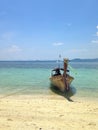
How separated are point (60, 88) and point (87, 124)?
11.9 metres

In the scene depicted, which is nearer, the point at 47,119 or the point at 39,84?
the point at 47,119

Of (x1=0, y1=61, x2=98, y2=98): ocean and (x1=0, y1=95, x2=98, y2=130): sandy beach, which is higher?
(x1=0, y1=95, x2=98, y2=130): sandy beach

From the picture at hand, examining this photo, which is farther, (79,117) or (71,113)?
(71,113)

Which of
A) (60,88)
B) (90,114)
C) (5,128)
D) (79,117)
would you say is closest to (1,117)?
(5,128)

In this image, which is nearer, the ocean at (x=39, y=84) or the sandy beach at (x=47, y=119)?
the sandy beach at (x=47, y=119)

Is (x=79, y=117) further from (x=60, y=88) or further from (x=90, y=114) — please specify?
(x=60, y=88)

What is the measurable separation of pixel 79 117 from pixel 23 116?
2457 millimetres

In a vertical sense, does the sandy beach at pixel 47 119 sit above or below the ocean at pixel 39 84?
above

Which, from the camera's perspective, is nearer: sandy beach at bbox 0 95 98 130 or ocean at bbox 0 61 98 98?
sandy beach at bbox 0 95 98 130

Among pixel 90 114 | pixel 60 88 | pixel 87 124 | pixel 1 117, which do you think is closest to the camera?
pixel 87 124

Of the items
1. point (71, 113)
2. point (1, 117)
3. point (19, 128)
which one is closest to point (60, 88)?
point (71, 113)

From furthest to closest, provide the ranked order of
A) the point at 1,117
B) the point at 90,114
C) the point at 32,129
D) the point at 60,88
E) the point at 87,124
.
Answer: the point at 60,88 → the point at 90,114 → the point at 1,117 → the point at 87,124 → the point at 32,129

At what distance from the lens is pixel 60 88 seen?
21.3 meters

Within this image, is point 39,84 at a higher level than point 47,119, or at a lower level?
lower
